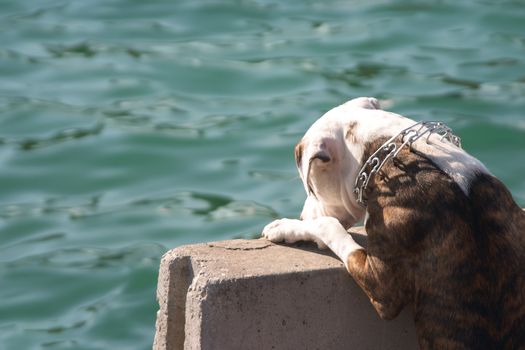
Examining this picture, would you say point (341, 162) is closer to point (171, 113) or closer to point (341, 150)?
point (341, 150)

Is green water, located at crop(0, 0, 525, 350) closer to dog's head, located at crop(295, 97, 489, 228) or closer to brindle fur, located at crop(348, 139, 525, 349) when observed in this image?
dog's head, located at crop(295, 97, 489, 228)

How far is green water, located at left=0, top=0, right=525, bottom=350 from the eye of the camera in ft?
21.0

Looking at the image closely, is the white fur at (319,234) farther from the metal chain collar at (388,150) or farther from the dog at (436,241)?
the metal chain collar at (388,150)

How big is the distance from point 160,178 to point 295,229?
11.9ft

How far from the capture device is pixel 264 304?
347 centimetres

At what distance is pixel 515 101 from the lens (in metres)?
8.04

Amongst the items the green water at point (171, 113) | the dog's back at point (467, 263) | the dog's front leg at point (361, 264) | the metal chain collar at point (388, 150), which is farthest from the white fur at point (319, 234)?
the green water at point (171, 113)

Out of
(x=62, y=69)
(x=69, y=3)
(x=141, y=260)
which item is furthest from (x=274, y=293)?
(x=69, y=3)

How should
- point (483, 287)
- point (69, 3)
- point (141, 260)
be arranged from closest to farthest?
point (483, 287)
point (141, 260)
point (69, 3)

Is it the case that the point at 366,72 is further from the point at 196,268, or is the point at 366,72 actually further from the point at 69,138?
the point at 196,268

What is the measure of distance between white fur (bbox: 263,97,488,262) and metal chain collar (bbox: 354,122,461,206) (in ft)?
0.09

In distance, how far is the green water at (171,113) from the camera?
21.0ft

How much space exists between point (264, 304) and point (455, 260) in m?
0.58

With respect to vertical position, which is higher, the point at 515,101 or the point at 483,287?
the point at 483,287
